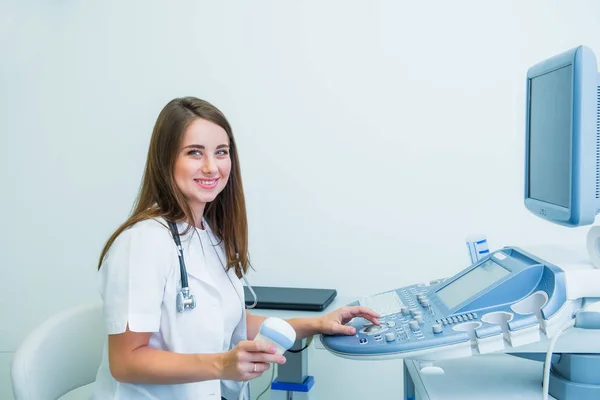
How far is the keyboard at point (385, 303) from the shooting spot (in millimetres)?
1238

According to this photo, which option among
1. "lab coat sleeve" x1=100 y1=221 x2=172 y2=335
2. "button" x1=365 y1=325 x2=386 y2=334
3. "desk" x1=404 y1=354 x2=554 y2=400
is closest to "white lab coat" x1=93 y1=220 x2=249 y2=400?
"lab coat sleeve" x1=100 y1=221 x2=172 y2=335

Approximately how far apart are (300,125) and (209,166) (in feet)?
2.97

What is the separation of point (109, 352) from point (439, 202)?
1272 millimetres

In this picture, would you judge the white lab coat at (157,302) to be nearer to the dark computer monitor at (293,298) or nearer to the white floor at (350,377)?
the dark computer monitor at (293,298)

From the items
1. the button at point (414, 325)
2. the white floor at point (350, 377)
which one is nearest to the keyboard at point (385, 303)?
the button at point (414, 325)

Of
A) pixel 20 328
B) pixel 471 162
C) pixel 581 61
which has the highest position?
pixel 581 61

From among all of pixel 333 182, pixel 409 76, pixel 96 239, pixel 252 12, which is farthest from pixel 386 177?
pixel 96 239

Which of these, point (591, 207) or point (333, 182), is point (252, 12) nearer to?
point (333, 182)

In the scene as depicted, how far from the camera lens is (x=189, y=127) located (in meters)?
1.30

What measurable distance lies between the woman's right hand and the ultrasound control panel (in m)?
0.17

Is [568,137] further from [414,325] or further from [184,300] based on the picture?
[184,300]

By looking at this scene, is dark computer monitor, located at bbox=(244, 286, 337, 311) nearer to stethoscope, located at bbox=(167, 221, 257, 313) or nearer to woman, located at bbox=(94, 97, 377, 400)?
woman, located at bbox=(94, 97, 377, 400)

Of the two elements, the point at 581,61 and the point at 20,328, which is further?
the point at 20,328

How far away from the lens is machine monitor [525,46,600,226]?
1.04 metres
